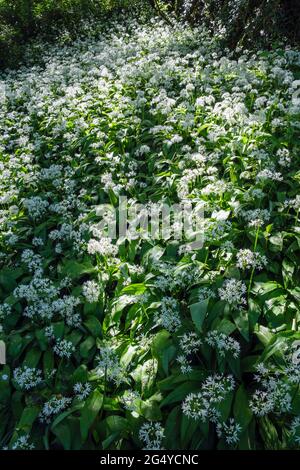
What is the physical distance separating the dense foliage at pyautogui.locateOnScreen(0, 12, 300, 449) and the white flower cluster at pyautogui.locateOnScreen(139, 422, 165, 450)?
0.04 ft

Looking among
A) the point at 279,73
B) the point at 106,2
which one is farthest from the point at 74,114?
the point at 106,2

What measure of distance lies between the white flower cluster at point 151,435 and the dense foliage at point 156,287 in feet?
0.04

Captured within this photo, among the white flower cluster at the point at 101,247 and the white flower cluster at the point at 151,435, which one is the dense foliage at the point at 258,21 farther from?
the white flower cluster at the point at 151,435

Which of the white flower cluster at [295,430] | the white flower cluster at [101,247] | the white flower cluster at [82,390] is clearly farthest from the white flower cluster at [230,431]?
the white flower cluster at [101,247]

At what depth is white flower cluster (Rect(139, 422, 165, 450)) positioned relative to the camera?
2.22 m

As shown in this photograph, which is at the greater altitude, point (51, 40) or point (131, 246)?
point (51, 40)

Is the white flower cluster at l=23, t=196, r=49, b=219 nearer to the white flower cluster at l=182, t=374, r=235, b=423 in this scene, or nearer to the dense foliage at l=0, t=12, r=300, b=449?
the dense foliage at l=0, t=12, r=300, b=449

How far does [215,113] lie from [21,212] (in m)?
2.55

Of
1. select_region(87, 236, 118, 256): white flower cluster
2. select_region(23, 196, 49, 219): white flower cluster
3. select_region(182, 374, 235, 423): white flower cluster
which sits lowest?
select_region(182, 374, 235, 423): white flower cluster

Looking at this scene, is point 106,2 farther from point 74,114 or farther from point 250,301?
point 250,301

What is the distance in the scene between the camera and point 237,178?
4164mm

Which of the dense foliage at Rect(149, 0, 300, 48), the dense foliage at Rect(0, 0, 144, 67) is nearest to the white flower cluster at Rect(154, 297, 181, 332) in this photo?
the dense foliage at Rect(149, 0, 300, 48)

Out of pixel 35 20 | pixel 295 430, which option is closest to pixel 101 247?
pixel 295 430

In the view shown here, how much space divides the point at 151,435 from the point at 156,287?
1036mm
